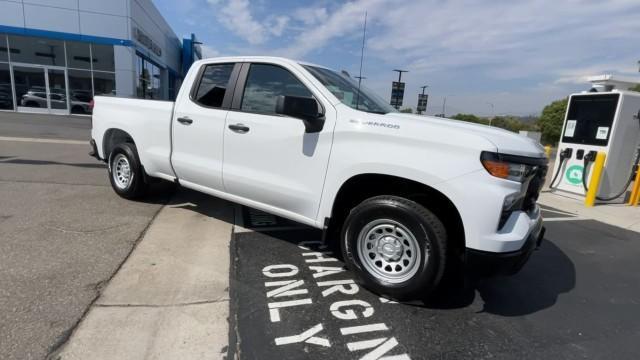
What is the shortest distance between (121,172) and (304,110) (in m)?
3.60

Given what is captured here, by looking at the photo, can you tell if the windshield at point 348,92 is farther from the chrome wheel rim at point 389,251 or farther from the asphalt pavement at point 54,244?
the asphalt pavement at point 54,244

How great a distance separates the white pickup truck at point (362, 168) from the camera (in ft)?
8.73

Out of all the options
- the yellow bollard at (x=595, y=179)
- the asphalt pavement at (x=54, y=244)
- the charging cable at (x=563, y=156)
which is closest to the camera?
the asphalt pavement at (x=54, y=244)

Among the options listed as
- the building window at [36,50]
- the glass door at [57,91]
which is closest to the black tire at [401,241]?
the glass door at [57,91]

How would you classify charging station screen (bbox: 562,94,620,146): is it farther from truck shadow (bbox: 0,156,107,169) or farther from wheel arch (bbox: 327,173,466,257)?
truck shadow (bbox: 0,156,107,169)

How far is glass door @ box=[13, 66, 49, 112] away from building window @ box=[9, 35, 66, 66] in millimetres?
466

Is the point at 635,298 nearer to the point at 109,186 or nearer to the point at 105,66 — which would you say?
the point at 109,186

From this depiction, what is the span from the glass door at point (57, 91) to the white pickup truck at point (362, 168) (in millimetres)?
20410

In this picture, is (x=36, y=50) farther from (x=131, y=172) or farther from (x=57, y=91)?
(x=131, y=172)

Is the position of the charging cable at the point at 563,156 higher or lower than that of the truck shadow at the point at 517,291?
higher

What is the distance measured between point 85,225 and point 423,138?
151 inches

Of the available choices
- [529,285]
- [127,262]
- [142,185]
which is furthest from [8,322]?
[529,285]

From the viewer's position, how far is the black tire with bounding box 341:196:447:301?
2779 mm

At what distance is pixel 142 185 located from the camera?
5148mm
